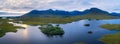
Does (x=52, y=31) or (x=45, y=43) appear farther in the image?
(x=52, y=31)

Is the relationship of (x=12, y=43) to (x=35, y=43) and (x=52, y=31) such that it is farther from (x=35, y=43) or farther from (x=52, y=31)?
(x=52, y=31)

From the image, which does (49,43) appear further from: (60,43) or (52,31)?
(52,31)

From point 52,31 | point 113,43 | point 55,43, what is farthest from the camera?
point 52,31

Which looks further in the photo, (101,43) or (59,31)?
(59,31)

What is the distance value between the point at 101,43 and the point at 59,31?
4427 cm

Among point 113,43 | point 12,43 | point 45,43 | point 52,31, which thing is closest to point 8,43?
point 12,43

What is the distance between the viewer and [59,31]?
13125cm

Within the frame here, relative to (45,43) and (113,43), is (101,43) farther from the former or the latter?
(45,43)

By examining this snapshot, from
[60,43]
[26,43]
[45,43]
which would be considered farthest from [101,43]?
[26,43]

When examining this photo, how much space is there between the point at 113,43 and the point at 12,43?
4587 centimetres

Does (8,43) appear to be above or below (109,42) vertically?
above

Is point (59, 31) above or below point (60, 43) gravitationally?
above

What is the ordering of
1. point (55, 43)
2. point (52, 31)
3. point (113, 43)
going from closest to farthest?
point (113, 43) → point (55, 43) → point (52, 31)

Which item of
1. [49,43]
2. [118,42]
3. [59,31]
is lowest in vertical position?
[118,42]
